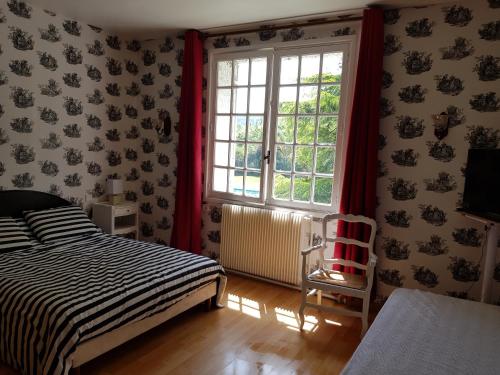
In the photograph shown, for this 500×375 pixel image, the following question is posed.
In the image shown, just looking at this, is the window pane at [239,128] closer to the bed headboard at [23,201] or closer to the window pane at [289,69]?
the window pane at [289,69]

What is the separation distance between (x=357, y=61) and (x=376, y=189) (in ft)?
3.68

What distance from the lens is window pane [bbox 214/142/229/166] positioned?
13.3ft

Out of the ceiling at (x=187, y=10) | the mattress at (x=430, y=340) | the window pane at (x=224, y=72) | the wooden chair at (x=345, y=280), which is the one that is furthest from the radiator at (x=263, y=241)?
the ceiling at (x=187, y=10)

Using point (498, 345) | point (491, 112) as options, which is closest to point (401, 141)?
point (491, 112)

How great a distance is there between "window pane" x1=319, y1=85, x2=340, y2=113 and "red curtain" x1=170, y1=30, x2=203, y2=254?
1.33 m

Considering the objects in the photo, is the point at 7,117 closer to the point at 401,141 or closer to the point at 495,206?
the point at 401,141

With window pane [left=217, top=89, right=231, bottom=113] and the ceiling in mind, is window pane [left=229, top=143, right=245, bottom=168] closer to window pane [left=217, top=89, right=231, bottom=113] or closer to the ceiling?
window pane [left=217, top=89, right=231, bottom=113]

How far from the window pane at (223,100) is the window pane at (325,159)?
1137 mm

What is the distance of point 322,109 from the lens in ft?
11.3

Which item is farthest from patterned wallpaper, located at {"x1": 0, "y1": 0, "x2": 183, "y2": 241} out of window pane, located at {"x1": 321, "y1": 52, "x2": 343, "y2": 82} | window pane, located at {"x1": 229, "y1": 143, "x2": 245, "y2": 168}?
window pane, located at {"x1": 321, "y1": 52, "x2": 343, "y2": 82}

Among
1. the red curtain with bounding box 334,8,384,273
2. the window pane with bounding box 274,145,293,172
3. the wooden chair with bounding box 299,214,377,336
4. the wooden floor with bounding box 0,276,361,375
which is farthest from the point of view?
the window pane with bounding box 274,145,293,172

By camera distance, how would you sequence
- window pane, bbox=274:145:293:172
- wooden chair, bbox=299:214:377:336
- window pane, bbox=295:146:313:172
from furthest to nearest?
1. window pane, bbox=274:145:293:172
2. window pane, bbox=295:146:313:172
3. wooden chair, bbox=299:214:377:336

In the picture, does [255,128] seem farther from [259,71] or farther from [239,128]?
[259,71]

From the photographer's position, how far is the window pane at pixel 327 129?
11.1 feet
